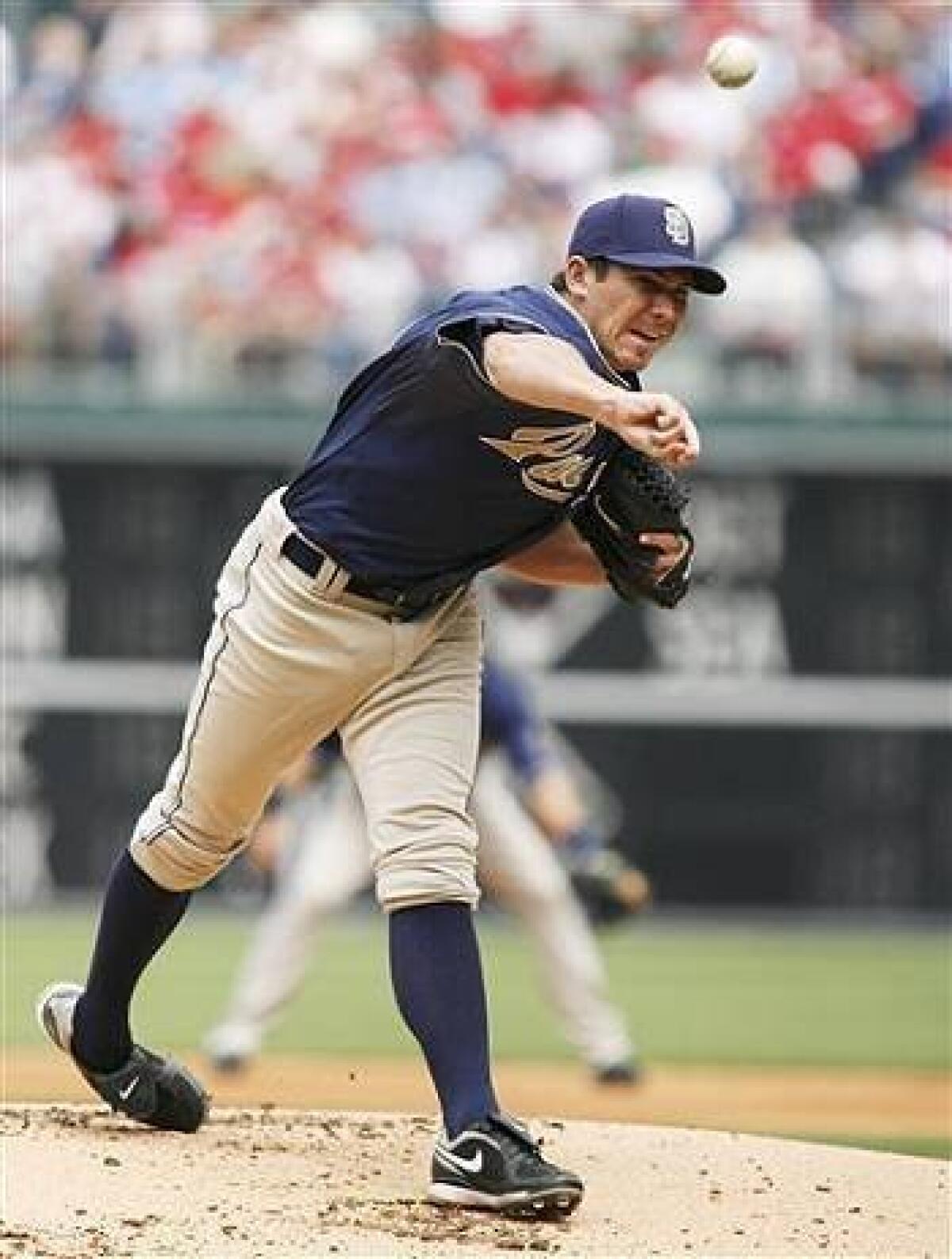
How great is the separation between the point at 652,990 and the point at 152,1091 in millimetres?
7222

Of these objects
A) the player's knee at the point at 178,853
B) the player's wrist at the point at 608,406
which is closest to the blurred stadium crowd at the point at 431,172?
the player's knee at the point at 178,853

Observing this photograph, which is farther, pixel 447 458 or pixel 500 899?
pixel 500 899

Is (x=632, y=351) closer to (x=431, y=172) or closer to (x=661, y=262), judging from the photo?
(x=661, y=262)

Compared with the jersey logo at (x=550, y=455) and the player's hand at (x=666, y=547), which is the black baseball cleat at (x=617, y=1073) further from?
the jersey logo at (x=550, y=455)

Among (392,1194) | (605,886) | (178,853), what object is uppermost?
(178,853)

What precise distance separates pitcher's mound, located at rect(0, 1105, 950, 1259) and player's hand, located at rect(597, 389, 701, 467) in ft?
3.90

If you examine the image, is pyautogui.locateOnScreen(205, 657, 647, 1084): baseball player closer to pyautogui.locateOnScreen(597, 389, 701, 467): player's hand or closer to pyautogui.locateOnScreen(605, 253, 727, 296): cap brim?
pyautogui.locateOnScreen(605, 253, 727, 296): cap brim

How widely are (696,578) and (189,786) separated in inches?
42.5

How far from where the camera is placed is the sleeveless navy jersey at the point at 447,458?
4.38 metres

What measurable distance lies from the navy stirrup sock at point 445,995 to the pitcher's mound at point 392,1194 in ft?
0.68

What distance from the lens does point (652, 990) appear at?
1207cm

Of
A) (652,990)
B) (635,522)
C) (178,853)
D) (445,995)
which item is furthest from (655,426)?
(652,990)

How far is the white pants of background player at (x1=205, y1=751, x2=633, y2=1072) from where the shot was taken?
8586mm

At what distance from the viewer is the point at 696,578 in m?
5.25
